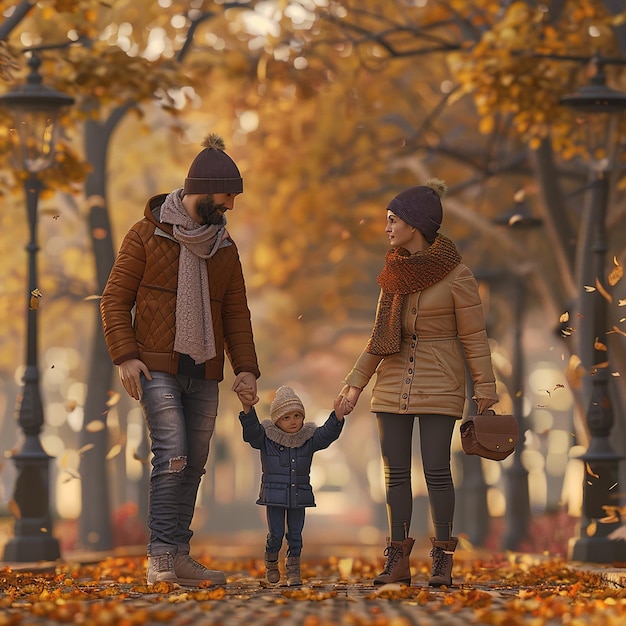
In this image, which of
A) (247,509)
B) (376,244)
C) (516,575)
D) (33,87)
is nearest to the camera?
(516,575)

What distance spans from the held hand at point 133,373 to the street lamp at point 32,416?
4027mm

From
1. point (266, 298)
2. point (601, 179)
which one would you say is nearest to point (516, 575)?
point (601, 179)

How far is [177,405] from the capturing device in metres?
8.02

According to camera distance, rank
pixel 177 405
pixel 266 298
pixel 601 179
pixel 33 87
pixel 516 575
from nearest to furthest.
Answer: pixel 177 405 → pixel 516 575 → pixel 33 87 → pixel 601 179 → pixel 266 298

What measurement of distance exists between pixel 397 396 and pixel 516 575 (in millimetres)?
2458

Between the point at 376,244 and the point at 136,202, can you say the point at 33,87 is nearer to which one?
the point at 376,244

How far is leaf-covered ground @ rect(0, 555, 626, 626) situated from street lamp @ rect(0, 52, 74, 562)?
2.03m

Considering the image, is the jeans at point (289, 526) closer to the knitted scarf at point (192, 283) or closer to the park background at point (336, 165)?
the knitted scarf at point (192, 283)

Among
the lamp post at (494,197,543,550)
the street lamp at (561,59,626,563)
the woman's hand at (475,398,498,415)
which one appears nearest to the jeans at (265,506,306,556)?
the woman's hand at (475,398,498,415)

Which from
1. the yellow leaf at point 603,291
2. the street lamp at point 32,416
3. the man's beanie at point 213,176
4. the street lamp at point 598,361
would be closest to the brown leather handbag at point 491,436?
the man's beanie at point 213,176

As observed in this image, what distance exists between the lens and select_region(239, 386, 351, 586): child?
8.25 meters

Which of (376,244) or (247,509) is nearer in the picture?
(376,244)

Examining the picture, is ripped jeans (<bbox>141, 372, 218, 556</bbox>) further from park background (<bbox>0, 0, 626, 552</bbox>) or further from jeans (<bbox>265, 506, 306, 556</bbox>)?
park background (<bbox>0, 0, 626, 552</bbox>)

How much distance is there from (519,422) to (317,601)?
1084cm
